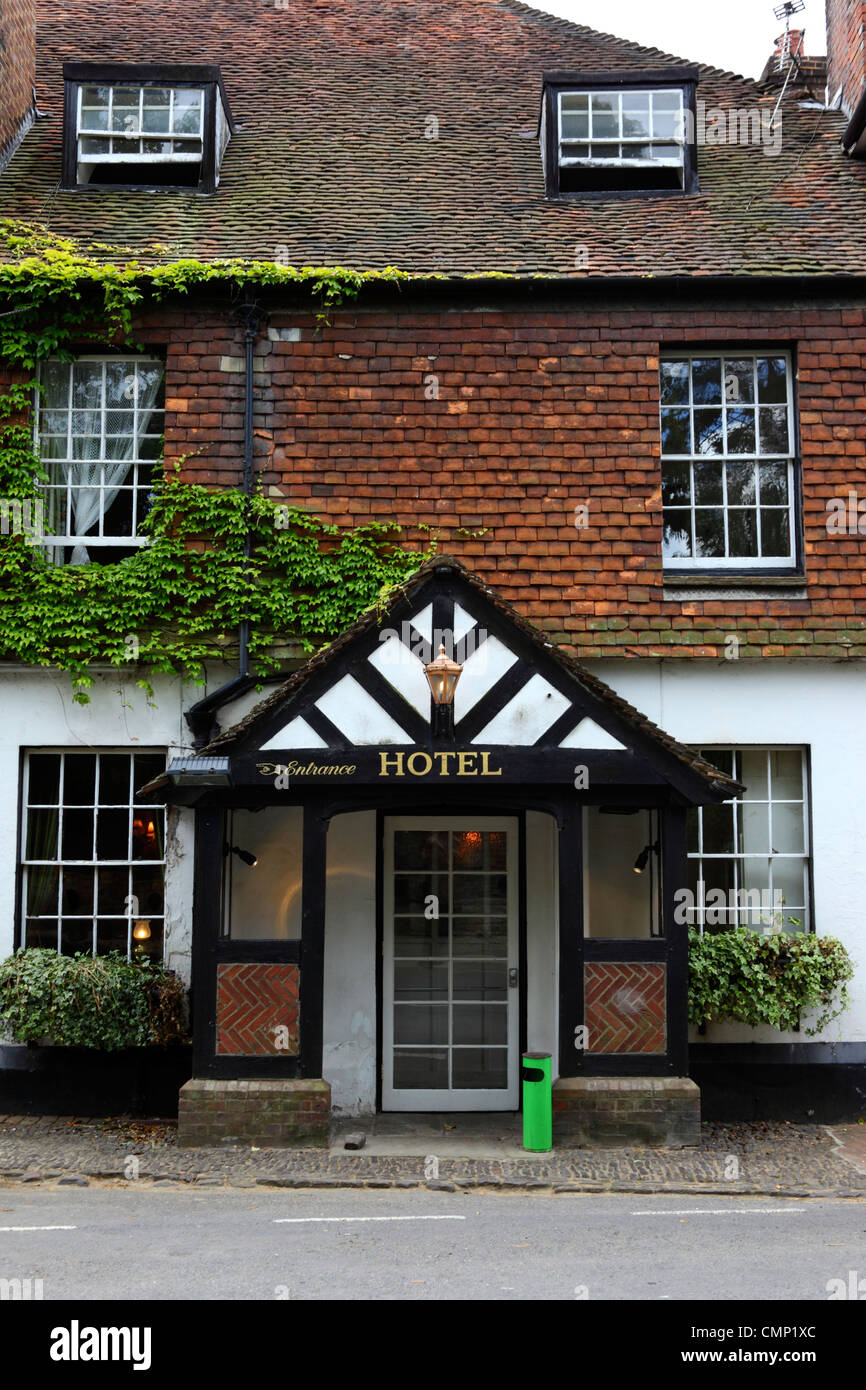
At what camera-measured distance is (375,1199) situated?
7.46 m

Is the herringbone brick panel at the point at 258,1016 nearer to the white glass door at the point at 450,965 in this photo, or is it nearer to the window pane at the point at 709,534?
the white glass door at the point at 450,965

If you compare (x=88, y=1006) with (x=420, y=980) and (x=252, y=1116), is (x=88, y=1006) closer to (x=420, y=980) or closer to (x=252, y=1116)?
(x=252, y=1116)

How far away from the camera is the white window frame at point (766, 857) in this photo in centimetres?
995

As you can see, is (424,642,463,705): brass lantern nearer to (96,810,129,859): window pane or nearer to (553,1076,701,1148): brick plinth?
(553,1076,701,1148): brick plinth

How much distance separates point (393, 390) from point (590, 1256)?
7.07 meters

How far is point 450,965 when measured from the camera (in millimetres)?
9969

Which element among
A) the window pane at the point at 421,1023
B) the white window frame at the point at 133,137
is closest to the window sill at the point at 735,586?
the window pane at the point at 421,1023

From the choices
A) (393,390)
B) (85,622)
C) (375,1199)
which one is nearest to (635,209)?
(393,390)

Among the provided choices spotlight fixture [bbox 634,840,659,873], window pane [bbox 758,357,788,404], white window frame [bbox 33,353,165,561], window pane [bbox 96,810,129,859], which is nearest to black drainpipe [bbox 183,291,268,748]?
white window frame [bbox 33,353,165,561]

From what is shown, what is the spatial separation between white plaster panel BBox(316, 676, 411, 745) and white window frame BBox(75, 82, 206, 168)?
6476 mm

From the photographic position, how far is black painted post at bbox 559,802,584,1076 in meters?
8.56

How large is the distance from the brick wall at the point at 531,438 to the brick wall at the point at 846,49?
3.54 metres

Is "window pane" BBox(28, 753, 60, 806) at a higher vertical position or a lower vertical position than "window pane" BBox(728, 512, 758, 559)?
lower

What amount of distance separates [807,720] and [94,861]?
20.3 ft
